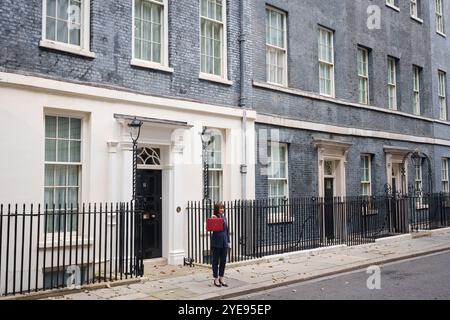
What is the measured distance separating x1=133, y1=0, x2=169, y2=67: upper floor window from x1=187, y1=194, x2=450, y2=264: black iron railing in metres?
3.92

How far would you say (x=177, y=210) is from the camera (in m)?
12.6

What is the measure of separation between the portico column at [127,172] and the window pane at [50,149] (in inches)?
60.1

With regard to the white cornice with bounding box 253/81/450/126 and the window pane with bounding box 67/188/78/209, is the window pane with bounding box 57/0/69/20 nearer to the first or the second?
the window pane with bounding box 67/188/78/209

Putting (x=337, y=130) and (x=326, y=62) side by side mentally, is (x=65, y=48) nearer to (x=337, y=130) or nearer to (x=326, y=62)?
(x=326, y=62)

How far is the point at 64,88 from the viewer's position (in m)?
10.5

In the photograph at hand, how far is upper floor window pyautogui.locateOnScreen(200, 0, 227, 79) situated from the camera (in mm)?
13992

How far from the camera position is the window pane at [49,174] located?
10.5 m

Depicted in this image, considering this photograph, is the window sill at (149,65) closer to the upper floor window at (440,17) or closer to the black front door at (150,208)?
the black front door at (150,208)

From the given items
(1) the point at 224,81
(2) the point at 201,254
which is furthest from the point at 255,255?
(1) the point at 224,81

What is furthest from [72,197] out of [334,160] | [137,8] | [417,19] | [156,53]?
[417,19]

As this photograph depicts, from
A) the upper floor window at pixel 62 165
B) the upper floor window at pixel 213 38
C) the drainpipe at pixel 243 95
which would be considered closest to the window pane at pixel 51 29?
the upper floor window at pixel 62 165

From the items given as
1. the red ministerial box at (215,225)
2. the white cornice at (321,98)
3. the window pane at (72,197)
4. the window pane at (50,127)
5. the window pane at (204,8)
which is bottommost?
the red ministerial box at (215,225)

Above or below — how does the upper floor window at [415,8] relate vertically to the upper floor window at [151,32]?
above

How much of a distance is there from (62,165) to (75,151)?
1.44 ft
